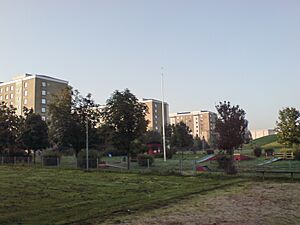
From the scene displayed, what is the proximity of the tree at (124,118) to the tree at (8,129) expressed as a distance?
2148cm

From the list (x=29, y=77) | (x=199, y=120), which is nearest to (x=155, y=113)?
(x=199, y=120)

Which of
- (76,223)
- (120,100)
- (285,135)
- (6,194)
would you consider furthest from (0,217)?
(285,135)

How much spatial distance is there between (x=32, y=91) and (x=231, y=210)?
9069cm

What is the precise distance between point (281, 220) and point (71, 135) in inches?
1259

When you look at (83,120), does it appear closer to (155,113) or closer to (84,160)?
(84,160)

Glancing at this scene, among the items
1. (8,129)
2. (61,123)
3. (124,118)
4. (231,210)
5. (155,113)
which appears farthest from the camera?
(155,113)

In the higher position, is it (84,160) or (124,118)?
(124,118)

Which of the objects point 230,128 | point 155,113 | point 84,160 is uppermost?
point 155,113

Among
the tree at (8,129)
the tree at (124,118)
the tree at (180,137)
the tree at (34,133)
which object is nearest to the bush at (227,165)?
the tree at (124,118)

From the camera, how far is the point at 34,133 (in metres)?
44.9

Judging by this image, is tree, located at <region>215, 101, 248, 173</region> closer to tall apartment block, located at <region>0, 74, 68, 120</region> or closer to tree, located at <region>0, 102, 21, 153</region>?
tree, located at <region>0, 102, 21, 153</region>

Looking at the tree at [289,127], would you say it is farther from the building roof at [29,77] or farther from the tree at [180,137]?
the building roof at [29,77]

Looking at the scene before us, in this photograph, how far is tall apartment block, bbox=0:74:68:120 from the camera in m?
93.1

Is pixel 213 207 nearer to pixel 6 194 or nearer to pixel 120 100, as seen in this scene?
pixel 6 194
